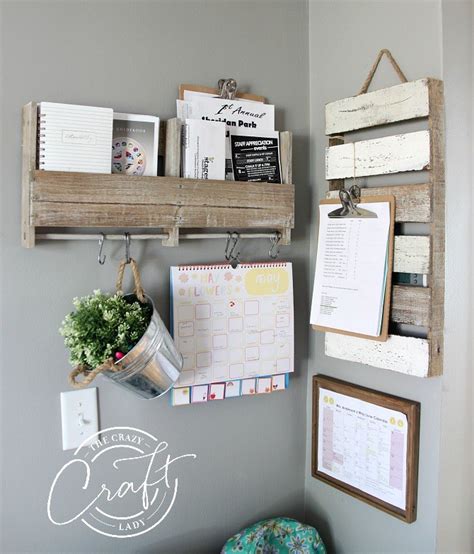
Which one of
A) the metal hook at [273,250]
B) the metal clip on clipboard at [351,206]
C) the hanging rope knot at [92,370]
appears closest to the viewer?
the hanging rope knot at [92,370]

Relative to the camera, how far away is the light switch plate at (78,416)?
122 cm

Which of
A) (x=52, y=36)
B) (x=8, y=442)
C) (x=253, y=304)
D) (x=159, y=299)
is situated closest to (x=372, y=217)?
(x=253, y=304)

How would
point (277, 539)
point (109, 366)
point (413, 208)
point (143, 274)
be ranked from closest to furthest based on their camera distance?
point (109, 366) → point (413, 208) → point (143, 274) → point (277, 539)

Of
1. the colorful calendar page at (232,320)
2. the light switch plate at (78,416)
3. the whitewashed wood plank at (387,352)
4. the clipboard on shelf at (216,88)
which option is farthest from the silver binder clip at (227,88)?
the light switch plate at (78,416)

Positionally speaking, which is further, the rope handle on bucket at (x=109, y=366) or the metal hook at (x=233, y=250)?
the metal hook at (x=233, y=250)

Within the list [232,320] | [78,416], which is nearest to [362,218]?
[232,320]

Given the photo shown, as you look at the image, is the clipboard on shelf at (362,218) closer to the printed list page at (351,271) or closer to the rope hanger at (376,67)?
the printed list page at (351,271)

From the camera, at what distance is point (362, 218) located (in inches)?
50.1

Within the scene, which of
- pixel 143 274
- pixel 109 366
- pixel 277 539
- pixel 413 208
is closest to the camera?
pixel 109 366

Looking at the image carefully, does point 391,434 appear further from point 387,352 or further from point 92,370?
point 92,370

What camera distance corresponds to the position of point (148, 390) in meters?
1.15

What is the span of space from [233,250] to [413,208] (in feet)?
1.44

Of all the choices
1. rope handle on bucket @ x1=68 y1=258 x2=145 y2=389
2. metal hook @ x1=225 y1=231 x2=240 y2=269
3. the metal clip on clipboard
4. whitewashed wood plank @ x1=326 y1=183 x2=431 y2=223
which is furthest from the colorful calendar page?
whitewashed wood plank @ x1=326 y1=183 x2=431 y2=223

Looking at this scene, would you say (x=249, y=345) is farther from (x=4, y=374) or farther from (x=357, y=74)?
(x=357, y=74)
